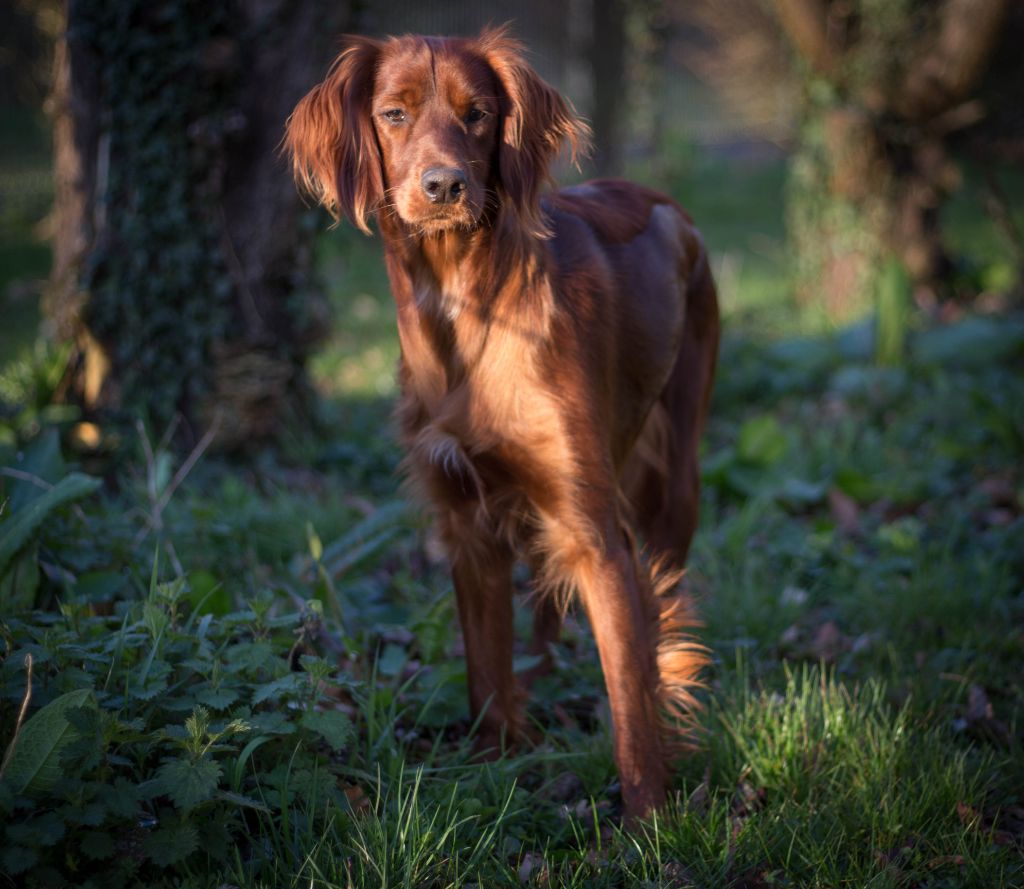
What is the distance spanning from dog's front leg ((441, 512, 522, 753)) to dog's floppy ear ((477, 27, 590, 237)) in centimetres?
79

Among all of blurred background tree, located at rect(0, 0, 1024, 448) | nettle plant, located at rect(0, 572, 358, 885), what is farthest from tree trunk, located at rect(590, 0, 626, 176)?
nettle plant, located at rect(0, 572, 358, 885)

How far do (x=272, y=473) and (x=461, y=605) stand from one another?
1.85m

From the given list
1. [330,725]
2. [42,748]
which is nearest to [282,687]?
[330,725]

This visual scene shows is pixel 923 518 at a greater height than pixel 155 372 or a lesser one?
lesser

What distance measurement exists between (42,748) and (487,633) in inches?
41.4

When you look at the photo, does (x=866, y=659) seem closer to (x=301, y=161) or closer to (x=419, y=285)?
(x=419, y=285)

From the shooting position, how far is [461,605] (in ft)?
7.78

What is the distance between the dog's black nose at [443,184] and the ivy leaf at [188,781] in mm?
1122

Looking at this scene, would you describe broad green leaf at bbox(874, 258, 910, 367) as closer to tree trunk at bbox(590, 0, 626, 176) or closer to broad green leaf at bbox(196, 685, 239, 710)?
broad green leaf at bbox(196, 685, 239, 710)

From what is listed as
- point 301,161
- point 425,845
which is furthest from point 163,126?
point 425,845

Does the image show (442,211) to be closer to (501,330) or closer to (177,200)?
(501,330)

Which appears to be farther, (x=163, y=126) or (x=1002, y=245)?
(x=1002, y=245)

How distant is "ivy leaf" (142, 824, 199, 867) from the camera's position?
159 cm

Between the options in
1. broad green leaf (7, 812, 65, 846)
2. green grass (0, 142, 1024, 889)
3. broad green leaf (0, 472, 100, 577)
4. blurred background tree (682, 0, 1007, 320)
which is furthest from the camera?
blurred background tree (682, 0, 1007, 320)
